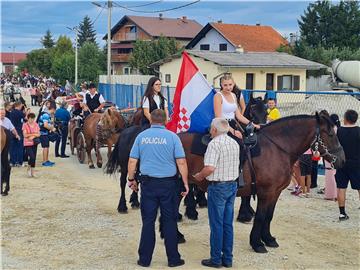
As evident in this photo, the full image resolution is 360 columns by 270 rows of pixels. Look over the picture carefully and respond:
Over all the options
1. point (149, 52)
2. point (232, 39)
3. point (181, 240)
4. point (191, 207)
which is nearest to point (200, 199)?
point (191, 207)

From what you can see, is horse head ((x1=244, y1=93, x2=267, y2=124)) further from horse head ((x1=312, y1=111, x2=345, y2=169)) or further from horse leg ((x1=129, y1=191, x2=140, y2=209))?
horse leg ((x1=129, y1=191, x2=140, y2=209))

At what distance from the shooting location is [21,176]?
40.9ft

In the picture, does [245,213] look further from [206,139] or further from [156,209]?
[156,209]

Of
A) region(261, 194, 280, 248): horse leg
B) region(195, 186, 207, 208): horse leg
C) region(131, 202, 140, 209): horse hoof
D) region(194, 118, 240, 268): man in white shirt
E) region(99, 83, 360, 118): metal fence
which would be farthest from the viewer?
region(99, 83, 360, 118): metal fence

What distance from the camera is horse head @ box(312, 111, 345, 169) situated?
7.08 m

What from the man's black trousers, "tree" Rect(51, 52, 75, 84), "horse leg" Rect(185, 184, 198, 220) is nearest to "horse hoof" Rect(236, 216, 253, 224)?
"horse leg" Rect(185, 184, 198, 220)

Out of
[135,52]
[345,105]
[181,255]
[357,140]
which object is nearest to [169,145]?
[181,255]

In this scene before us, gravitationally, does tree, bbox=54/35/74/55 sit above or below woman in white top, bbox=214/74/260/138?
above

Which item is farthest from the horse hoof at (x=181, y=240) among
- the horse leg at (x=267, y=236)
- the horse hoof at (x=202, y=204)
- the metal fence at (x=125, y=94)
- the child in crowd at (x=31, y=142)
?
the metal fence at (x=125, y=94)

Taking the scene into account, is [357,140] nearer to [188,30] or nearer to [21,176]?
[21,176]

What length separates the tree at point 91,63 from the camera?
50719 mm

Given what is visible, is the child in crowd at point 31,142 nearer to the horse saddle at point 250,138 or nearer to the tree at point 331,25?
the horse saddle at point 250,138

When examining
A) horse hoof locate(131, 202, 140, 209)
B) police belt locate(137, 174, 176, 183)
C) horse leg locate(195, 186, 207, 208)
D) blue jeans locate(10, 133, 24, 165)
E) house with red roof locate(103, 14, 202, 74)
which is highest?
house with red roof locate(103, 14, 202, 74)

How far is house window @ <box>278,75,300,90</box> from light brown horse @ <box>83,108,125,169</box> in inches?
905
